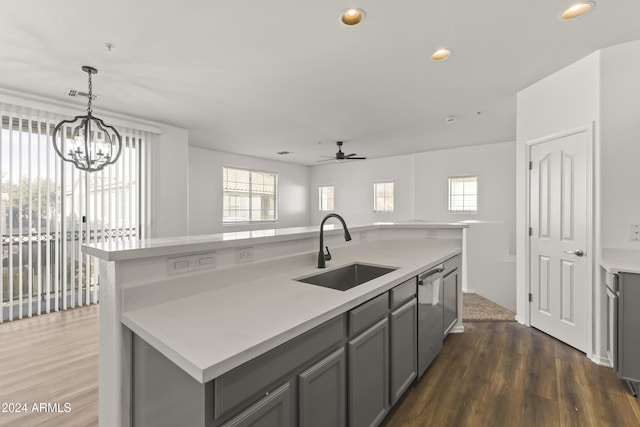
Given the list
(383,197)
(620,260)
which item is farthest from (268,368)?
(383,197)

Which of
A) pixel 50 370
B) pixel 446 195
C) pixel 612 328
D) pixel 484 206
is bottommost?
pixel 50 370

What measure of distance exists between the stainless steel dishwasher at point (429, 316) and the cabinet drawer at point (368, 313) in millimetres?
540

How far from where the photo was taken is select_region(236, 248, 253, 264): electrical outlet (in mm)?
1639

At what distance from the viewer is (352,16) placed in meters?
2.09

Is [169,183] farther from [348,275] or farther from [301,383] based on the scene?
[301,383]

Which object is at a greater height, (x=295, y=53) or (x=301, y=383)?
(x=295, y=53)

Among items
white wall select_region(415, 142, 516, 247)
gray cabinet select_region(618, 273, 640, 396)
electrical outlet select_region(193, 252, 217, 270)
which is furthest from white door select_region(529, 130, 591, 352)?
electrical outlet select_region(193, 252, 217, 270)

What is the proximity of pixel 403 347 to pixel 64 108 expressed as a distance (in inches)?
185

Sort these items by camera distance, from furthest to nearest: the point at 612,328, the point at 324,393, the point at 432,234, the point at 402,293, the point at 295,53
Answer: the point at 432,234
the point at 295,53
the point at 612,328
the point at 402,293
the point at 324,393

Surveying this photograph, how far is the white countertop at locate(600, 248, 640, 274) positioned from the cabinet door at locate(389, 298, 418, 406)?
57.2 inches

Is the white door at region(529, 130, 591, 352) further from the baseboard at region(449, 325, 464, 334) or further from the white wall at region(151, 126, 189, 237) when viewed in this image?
the white wall at region(151, 126, 189, 237)

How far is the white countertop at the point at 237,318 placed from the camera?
34.3 inches

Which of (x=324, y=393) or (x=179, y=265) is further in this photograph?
(x=179, y=265)

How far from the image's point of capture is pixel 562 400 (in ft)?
6.43
